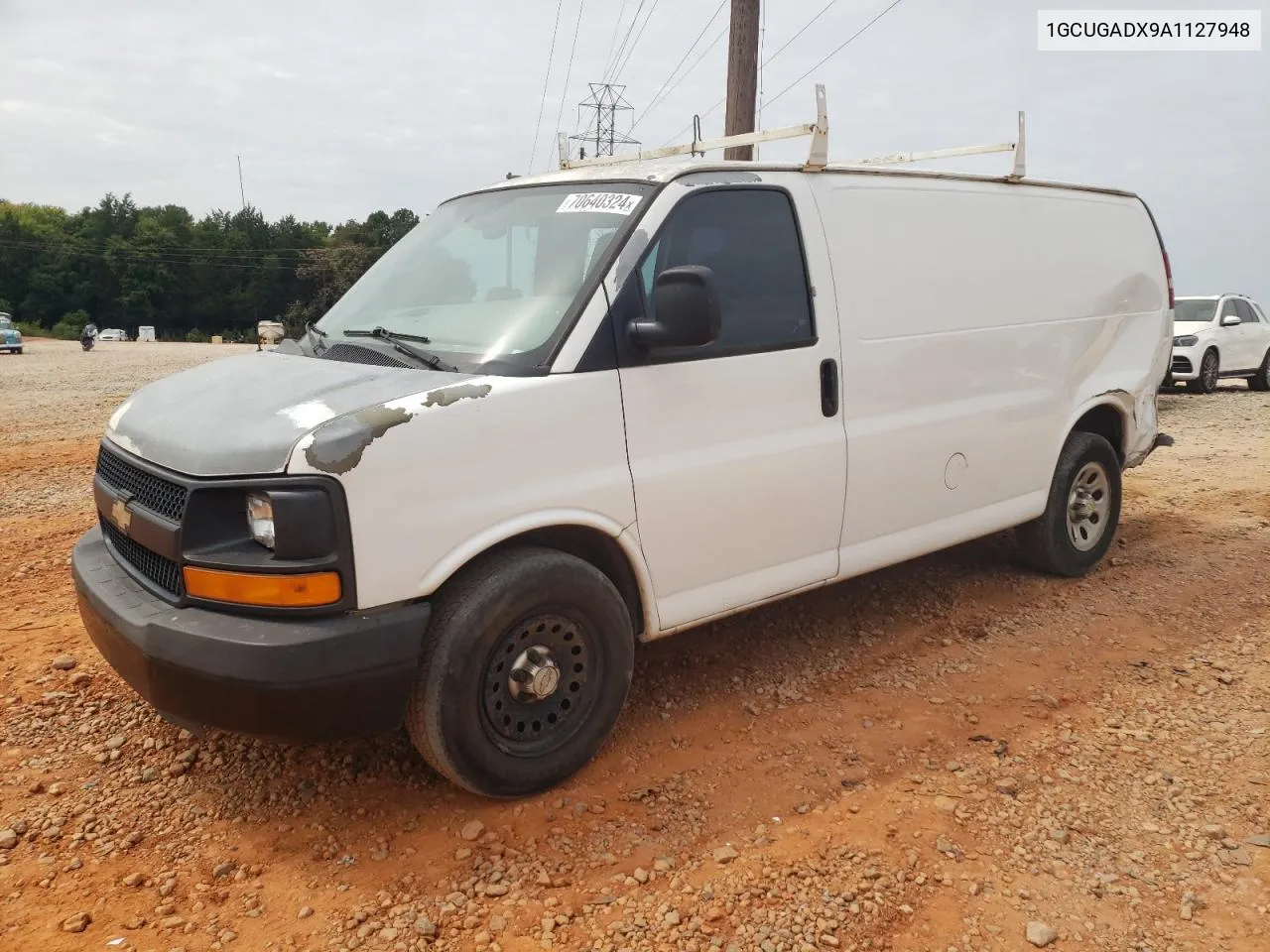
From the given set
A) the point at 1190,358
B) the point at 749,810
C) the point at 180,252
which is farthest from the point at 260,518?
the point at 180,252

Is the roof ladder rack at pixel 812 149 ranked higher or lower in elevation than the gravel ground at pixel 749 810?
higher

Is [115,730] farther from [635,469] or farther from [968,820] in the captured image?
[968,820]

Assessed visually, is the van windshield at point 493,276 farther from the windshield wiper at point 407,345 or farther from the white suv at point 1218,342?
the white suv at point 1218,342

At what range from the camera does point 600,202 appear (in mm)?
3648

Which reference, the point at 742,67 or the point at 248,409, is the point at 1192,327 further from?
the point at 248,409

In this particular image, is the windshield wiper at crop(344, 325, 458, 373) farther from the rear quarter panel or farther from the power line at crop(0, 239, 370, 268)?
the power line at crop(0, 239, 370, 268)

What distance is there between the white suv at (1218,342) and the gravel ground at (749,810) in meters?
13.6

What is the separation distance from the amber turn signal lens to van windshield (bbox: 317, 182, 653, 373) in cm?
89

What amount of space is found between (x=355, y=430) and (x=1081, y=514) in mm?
4473

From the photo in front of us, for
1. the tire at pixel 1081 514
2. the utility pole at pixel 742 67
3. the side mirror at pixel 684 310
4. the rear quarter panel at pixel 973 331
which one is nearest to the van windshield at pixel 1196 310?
the utility pole at pixel 742 67

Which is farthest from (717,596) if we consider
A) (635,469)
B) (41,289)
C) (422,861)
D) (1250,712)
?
(41,289)

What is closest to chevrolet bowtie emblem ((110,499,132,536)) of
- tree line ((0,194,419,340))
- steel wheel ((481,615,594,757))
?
steel wheel ((481,615,594,757))

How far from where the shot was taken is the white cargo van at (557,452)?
282 centimetres

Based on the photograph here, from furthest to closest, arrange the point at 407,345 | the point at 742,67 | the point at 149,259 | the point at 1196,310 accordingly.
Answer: the point at 149,259, the point at 1196,310, the point at 742,67, the point at 407,345
